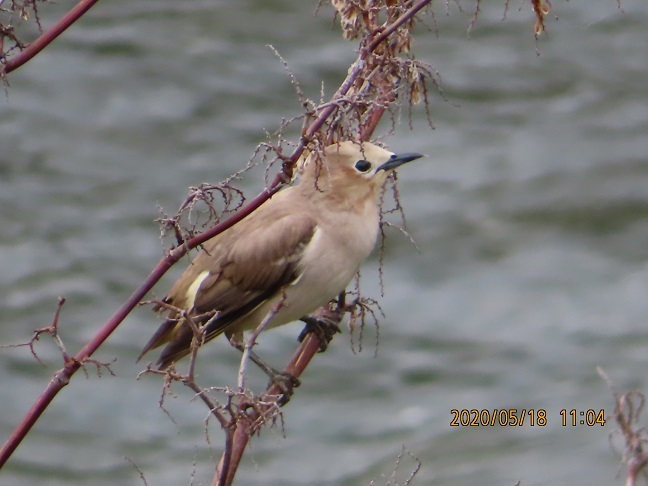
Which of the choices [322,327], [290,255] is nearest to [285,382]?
[322,327]

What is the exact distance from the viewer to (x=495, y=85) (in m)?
15.0

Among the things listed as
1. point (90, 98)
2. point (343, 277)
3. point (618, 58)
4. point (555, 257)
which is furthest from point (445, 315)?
point (343, 277)

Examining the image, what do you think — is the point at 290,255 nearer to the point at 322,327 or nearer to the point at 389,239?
the point at 322,327

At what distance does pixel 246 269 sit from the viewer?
582 centimetres

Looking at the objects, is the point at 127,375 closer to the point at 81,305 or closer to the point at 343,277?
the point at 81,305

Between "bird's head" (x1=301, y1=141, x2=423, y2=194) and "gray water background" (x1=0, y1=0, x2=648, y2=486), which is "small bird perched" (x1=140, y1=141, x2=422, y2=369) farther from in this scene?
"gray water background" (x1=0, y1=0, x2=648, y2=486)

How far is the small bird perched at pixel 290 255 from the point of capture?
5473mm

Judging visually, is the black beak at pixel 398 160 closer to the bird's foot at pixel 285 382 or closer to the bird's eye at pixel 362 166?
the bird's eye at pixel 362 166
